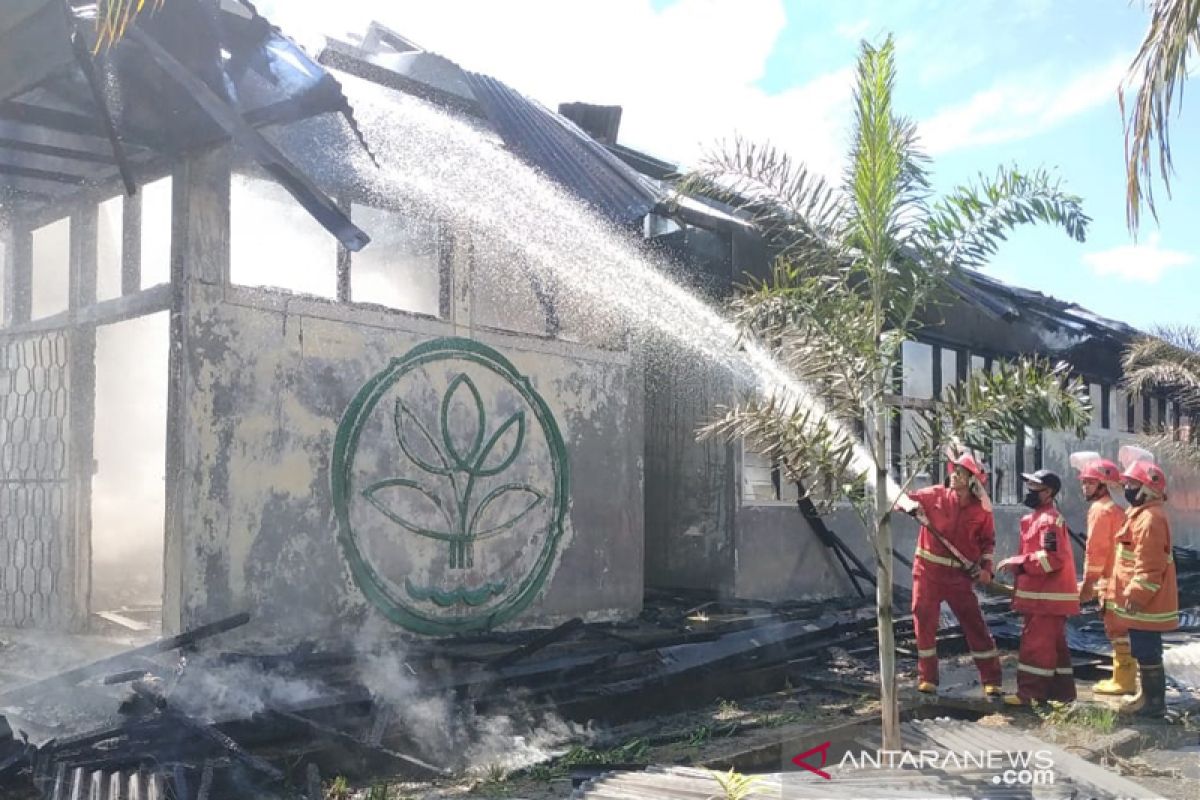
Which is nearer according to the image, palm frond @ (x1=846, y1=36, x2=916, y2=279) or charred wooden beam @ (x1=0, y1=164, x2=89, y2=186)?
palm frond @ (x1=846, y1=36, x2=916, y2=279)

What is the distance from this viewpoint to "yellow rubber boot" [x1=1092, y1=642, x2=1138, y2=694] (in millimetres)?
7828

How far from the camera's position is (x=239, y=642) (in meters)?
7.02

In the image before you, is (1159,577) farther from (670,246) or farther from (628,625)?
(670,246)

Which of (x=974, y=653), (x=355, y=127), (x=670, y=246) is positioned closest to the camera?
(x=355, y=127)

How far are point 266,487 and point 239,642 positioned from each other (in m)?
1.09

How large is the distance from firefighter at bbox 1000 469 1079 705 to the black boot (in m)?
0.46

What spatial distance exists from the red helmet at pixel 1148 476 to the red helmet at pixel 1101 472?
211 mm

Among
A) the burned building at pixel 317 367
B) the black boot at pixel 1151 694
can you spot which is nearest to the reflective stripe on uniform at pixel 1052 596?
the black boot at pixel 1151 694

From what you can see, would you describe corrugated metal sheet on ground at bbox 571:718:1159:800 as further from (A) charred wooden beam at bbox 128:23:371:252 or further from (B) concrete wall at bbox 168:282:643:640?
(A) charred wooden beam at bbox 128:23:371:252

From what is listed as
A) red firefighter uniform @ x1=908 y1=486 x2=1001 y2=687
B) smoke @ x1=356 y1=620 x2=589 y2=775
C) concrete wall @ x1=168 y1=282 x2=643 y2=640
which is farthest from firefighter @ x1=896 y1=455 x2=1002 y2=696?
concrete wall @ x1=168 y1=282 x2=643 y2=640

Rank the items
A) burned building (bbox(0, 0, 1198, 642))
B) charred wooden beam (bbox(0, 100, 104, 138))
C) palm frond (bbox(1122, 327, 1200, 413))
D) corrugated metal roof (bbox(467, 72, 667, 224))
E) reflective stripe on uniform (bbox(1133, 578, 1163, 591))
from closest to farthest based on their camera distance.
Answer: charred wooden beam (bbox(0, 100, 104, 138)), burned building (bbox(0, 0, 1198, 642)), reflective stripe on uniform (bbox(1133, 578, 1163, 591)), corrugated metal roof (bbox(467, 72, 667, 224)), palm frond (bbox(1122, 327, 1200, 413))

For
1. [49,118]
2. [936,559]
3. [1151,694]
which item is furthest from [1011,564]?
[49,118]

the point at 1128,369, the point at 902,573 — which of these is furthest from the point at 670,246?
the point at 1128,369

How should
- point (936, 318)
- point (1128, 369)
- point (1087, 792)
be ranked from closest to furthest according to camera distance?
point (1087, 792), point (936, 318), point (1128, 369)
